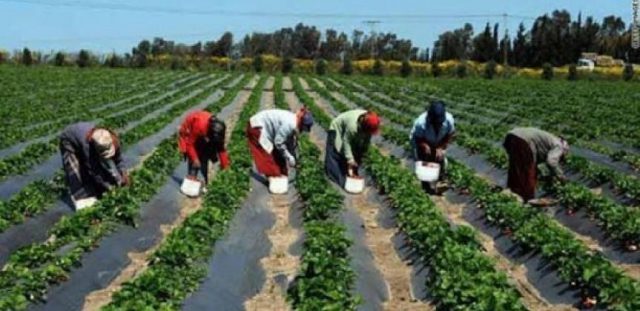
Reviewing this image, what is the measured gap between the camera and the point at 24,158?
13742 mm

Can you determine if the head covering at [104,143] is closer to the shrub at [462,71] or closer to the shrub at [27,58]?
the shrub at [462,71]

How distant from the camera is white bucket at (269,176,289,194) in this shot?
12242 mm

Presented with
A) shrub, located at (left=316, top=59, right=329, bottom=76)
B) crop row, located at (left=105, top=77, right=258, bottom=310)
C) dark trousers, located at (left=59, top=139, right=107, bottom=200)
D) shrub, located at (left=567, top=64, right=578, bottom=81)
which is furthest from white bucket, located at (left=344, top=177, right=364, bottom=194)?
shrub, located at (left=316, top=59, right=329, bottom=76)

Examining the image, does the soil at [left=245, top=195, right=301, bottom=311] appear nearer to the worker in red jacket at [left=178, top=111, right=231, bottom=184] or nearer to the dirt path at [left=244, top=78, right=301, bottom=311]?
the dirt path at [left=244, top=78, right=301, bottom=311]

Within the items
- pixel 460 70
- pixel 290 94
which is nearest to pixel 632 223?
pixel 290 94

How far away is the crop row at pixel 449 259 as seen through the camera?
6.56 m

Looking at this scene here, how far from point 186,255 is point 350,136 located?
14.0ft

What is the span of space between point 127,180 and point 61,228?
2.27 metres

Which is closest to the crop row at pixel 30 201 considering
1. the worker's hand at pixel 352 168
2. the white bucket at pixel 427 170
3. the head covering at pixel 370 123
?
the worker's hand at pixel 352 168

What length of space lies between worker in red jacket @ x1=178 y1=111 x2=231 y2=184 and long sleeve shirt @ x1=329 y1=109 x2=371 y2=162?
1.56 metres

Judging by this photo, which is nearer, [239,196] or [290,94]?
[239,196]

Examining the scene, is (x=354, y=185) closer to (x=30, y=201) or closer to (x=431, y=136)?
(x=431, y=136)

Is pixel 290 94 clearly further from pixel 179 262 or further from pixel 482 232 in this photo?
pixel 179 262

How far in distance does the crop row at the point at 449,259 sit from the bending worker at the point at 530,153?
1.27 metres
